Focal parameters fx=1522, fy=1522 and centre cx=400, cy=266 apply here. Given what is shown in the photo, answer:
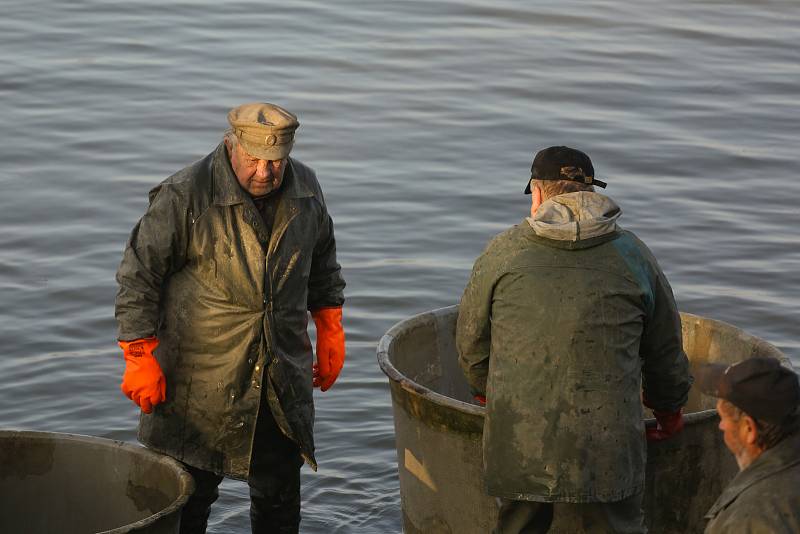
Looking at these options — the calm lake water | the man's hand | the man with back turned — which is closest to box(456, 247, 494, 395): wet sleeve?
the man with back turned

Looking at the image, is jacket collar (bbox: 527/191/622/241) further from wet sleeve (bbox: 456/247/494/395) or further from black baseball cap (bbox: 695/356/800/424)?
black baseball cap (bbox: 695/356/800/424)

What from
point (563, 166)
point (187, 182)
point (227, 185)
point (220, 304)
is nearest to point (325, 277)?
point (220, 304)

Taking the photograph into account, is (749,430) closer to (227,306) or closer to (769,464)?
(769,464)

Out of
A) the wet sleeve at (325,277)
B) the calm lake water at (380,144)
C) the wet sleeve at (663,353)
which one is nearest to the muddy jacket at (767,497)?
the wet sleeve at (663,353)

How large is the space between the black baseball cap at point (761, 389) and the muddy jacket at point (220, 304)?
7.80 feet

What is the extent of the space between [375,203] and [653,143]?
296cm

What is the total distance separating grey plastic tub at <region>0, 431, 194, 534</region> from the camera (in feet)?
18.8

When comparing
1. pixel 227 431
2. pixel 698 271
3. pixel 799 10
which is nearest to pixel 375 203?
pixel 698 271

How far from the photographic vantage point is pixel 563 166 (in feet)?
17.1

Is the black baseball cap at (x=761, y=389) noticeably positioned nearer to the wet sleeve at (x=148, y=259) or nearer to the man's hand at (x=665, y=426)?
the man's hand at (x=665, y=426)

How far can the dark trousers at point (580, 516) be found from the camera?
523cm

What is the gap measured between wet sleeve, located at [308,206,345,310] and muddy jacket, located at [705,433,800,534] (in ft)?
8.78

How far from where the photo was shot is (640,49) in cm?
1667

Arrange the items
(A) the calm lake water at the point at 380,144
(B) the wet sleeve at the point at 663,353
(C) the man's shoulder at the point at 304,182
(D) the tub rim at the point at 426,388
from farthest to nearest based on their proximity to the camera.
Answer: (A) the calm lake water at the point at 380,144, (C) the man's shoulder at the point at 304,182, (D) the tub rim at the point at 426,388, (B) the wet sleeve at the point at 663,353
